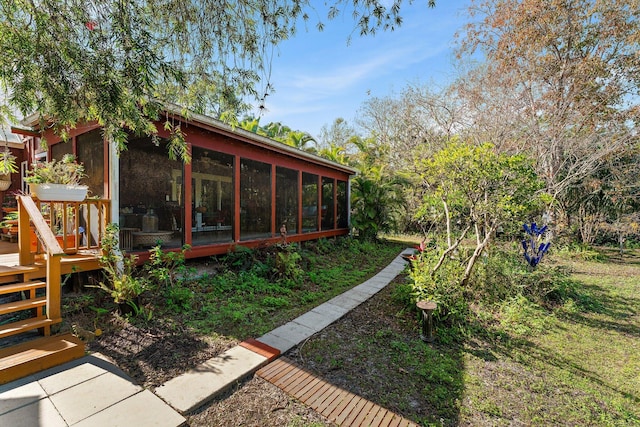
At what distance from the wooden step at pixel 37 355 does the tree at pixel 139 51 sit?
2161 millimetres

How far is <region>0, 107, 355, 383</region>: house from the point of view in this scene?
299 cm

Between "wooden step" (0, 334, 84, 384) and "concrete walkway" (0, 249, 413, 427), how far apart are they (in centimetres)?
7

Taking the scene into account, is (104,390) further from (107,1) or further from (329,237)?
(329,237)

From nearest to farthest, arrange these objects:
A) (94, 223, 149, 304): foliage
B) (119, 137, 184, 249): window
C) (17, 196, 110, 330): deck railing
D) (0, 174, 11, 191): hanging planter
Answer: (17, 196, 110, 330): deck railing < (94, 223, 149, 304): foliage < (119, 137, 184, 249): window < (0, 174, 11, 191): hanging planter

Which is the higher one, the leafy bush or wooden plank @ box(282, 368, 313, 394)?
the leafy bush

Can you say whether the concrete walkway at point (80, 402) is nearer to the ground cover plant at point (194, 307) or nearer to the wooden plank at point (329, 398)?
the ground cover plant at point (194, 307)

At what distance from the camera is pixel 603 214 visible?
1026 cm

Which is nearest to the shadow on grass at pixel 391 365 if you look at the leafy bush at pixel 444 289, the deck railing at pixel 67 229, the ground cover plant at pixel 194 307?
the leafy bush at pixel 444 289

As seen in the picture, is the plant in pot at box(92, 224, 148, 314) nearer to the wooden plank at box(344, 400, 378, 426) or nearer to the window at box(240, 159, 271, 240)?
the window at box(240, 159, 271, 240)

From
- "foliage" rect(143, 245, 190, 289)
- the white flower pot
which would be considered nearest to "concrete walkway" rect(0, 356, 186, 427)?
"foliage" rect(143, 245, 190, 289)

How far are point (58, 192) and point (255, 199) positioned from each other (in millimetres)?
3828

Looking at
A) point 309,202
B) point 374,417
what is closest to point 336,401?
point 374,417

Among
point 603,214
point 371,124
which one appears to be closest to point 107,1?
point 603,214

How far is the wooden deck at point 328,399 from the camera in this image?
7.48 feet
